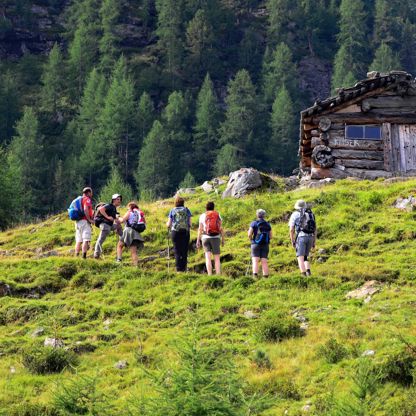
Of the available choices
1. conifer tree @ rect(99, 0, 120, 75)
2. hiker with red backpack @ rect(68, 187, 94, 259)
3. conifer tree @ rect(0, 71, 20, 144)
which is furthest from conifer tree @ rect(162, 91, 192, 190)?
hiker with red backpack @ rect(68, 187, 94, 259)

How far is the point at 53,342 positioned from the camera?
597 inches

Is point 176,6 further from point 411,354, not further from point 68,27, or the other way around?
point 411,354

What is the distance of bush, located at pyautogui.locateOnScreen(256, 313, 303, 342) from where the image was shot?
576 inches

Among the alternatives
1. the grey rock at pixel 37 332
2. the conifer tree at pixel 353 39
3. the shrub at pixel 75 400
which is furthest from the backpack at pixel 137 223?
the conifer tree at pixel 353 39

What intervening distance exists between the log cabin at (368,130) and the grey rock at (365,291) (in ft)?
48.9

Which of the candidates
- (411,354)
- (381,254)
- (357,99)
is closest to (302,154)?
(357,99)

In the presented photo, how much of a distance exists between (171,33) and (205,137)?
23.2 metres

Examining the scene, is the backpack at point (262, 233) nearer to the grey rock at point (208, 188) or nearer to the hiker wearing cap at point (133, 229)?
the hiker wearing cap at point (133, 229)

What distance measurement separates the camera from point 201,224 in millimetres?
19234

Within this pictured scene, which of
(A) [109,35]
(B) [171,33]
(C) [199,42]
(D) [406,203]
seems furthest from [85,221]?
(C) [199,42]

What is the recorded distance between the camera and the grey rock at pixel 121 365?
14050 millimetres

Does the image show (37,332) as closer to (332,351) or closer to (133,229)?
(133,229)

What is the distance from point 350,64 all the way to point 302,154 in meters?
81.9

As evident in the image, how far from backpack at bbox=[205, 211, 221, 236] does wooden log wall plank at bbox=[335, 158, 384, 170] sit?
46.5ft
